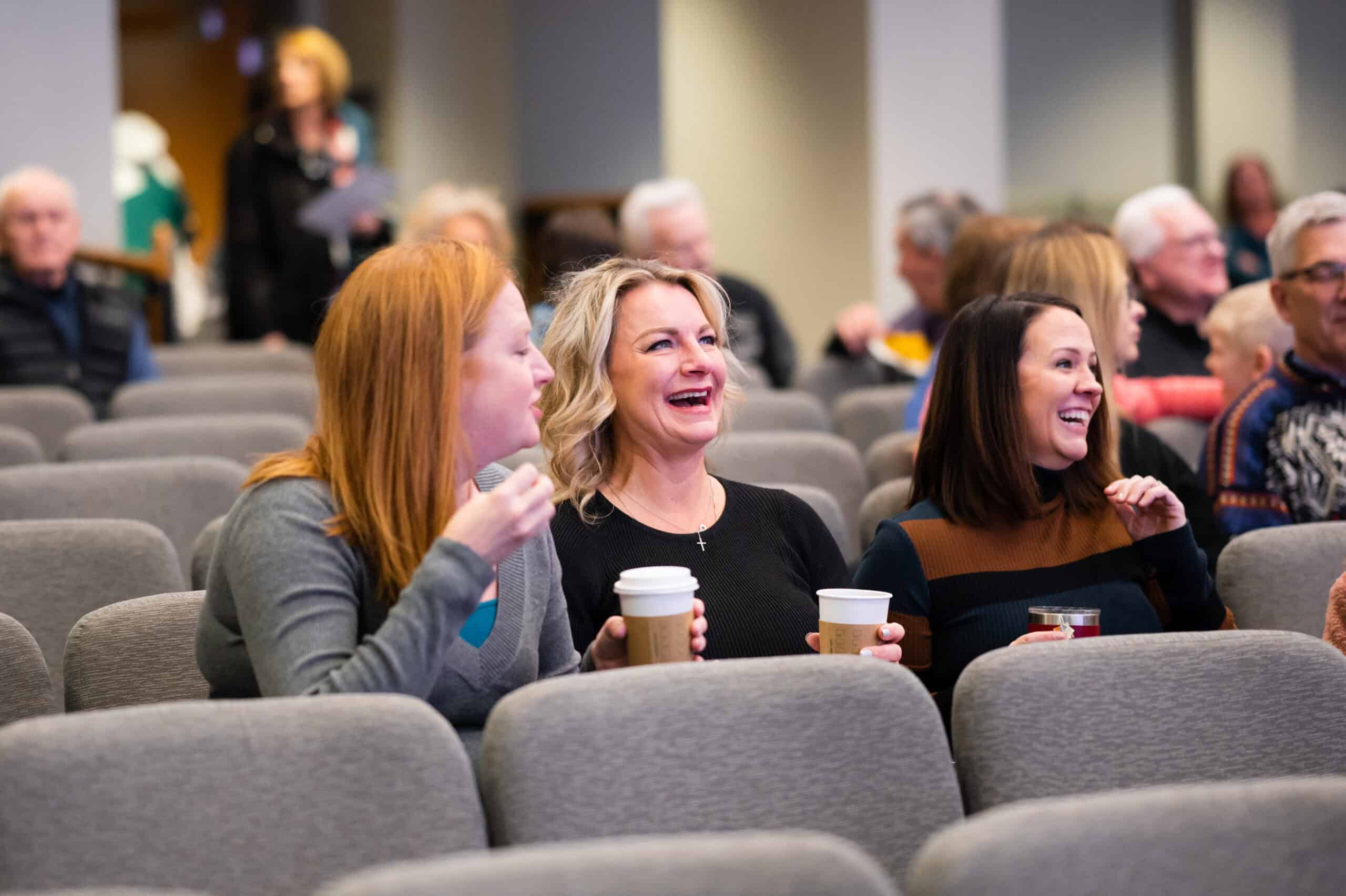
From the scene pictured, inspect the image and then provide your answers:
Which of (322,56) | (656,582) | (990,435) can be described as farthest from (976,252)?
(322,56)

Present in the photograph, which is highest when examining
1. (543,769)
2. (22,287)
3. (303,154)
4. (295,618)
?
(303,154)

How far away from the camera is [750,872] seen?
1134mm

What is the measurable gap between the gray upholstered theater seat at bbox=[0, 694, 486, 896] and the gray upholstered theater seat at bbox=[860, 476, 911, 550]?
1.56 meters

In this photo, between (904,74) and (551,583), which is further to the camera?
(904,74)

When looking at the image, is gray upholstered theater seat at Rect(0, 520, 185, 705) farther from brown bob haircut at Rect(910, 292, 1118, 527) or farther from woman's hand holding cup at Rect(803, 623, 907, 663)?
brown bob haircut at Rect(910, 292, 1118, 527)

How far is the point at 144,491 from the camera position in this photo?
298 centimetres

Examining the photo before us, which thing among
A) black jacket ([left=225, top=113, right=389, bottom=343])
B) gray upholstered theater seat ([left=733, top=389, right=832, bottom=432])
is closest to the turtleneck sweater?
gray upholstered theater seat ([left=733, top=389, right=832, bottom=432])

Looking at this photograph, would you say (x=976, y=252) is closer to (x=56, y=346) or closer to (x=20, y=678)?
(x=20, y=678)

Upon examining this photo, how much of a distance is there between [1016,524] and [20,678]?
1.45 m

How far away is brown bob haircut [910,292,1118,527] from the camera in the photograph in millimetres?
2318

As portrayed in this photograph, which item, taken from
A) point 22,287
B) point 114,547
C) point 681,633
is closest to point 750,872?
point 681,633

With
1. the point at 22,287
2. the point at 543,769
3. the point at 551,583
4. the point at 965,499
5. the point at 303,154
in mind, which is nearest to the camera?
the point at 543,769

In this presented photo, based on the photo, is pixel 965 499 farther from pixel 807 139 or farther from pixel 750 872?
pixel 807 139

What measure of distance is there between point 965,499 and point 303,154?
15.3 feet
